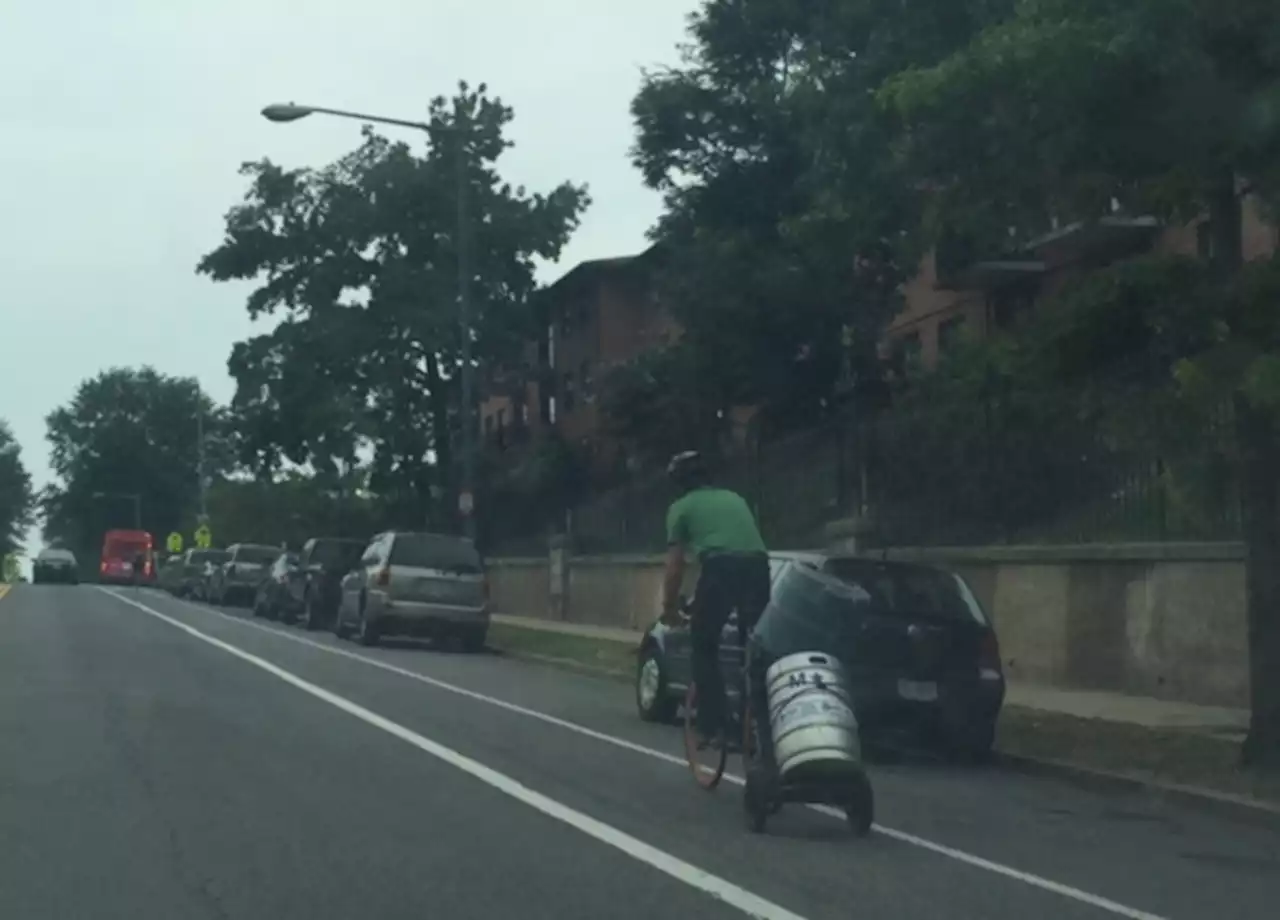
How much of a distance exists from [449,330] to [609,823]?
41204 millimetres

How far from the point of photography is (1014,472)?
21438 millimetres

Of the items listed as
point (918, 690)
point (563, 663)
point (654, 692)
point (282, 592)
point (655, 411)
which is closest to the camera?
point (918, 690)

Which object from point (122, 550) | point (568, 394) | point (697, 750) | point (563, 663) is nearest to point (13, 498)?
point (122, 550)

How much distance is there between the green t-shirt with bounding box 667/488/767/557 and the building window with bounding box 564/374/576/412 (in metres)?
47.6

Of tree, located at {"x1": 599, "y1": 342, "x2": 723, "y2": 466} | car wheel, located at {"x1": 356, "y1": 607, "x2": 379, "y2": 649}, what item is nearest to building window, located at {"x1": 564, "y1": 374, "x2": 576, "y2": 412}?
tree, located at {"x1": 599, "y1": 342, "x2": 723, "y2": 466}

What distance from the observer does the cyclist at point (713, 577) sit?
11.7 meters

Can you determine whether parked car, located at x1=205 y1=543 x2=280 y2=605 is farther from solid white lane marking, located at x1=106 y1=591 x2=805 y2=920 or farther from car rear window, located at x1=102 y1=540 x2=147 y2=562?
car rear window, located at x1=102 y1=540 x2=147 y2=562

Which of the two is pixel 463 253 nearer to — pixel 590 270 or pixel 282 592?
pixel 282 592

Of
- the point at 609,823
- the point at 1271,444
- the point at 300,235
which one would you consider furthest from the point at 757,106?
the point at 609,823

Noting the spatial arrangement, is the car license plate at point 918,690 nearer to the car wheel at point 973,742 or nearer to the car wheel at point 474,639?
the car wheel at point 973,742

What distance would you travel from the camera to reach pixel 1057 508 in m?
20.6

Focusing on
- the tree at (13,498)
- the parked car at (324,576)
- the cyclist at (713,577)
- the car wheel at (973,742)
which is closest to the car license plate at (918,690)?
the car wheel at (973,742)

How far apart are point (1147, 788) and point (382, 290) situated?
4066cm

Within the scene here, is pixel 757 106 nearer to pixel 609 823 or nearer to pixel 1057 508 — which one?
pixel 1057 508
